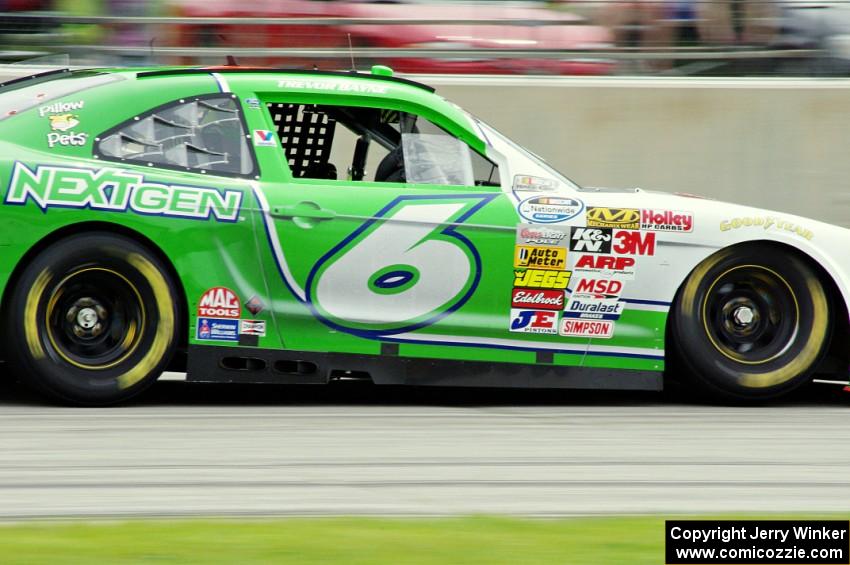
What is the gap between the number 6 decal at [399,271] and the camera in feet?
21.5

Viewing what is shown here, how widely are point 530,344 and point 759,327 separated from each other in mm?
1251

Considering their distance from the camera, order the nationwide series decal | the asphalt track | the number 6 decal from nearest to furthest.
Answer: the asphalt track < the nationwide series decal < the number 6 decal

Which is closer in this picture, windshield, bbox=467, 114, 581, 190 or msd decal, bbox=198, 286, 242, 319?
msd decal, bbox=198, 286, 242, 319

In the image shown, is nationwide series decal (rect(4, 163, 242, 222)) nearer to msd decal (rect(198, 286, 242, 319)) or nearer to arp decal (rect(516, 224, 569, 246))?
msd decal (rect(198, 286, 242, 319))

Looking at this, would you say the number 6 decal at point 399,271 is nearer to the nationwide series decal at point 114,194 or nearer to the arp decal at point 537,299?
the arp decal at point 537,299

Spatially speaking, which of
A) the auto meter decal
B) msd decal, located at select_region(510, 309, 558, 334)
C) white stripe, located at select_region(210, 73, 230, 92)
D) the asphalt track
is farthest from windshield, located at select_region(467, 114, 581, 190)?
white stripe, located at select_region(210, 73, 230, 92)

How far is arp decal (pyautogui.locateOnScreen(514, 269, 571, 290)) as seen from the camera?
6695 millimetres

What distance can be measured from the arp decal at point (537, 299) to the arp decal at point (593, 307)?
0.05 metres

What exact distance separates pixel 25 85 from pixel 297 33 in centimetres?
416

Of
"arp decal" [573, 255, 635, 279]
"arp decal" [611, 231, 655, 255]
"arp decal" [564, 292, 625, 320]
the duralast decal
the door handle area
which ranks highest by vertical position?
the door handle area

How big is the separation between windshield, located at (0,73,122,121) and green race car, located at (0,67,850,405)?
0.02 metres

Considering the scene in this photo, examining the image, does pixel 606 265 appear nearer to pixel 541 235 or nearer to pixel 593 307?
pixel 593 307

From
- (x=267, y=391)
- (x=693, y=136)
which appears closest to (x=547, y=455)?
(x=267, y=391)

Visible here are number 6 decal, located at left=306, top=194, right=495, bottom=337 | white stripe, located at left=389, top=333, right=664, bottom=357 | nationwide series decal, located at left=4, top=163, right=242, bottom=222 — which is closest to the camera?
nationwide series decal, located at left=4, top=163, right=242, bottom=222
